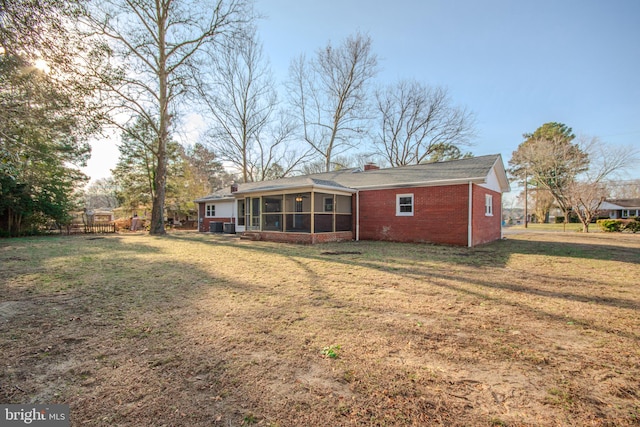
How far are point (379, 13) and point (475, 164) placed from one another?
8.73m

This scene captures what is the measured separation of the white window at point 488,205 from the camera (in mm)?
12703

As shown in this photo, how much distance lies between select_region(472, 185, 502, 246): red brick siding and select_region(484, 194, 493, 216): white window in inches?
5.9

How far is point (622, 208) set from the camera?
41.2 meters

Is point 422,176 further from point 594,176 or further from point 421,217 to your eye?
point 594,176

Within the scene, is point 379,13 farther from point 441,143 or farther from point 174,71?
point 441,143

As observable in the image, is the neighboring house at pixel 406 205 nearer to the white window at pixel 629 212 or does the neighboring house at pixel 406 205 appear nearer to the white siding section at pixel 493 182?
the white siding section at pixel 493 182

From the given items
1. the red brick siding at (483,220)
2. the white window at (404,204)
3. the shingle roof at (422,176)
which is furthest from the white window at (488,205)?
the white window at (404,204)

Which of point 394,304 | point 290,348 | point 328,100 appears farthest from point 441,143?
point 290,348

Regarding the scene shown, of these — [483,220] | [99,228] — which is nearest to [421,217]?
[483,220]

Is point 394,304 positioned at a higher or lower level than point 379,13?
lower

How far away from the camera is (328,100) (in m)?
25.6

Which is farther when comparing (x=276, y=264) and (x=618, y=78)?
(x=618, y=78)

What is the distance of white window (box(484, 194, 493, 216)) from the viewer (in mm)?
12703

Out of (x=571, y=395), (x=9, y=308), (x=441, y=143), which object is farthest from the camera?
(x=441, y=143)
